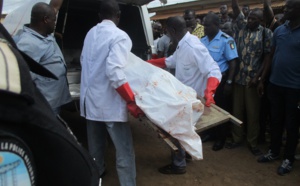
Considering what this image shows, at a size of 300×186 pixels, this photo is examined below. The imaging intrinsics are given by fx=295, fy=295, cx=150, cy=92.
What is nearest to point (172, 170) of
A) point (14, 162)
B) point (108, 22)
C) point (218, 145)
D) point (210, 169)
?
point (210, 169)

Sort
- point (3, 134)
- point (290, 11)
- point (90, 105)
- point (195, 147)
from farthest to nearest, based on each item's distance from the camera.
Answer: point (290, 11)
point (90, 105)
point (195, 147)
point (3, 134)

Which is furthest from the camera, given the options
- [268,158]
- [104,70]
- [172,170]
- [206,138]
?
Answer: [206,138]

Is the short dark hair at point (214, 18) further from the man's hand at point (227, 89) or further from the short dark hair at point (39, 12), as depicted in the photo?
the short dark hair at point (39, 12)

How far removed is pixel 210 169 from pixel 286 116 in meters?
1.10

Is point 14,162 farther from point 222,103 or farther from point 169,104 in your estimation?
point 222,103

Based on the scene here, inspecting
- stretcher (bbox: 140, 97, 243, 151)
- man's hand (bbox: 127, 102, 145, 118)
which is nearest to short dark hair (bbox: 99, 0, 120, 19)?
man's hand (bbox: 127, 102, 145, 118)

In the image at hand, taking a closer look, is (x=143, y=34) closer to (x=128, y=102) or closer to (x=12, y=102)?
(x=128, y=102)

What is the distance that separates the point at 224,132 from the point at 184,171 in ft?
3.68

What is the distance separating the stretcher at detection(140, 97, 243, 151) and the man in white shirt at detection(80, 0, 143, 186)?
200mm

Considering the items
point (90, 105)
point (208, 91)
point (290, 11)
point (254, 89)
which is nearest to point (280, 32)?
point (290, 11)

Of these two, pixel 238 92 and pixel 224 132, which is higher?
pixel 238 92

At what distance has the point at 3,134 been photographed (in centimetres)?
52

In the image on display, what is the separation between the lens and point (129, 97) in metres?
2.42

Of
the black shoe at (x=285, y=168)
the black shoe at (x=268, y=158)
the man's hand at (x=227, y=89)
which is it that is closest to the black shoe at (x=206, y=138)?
the man's hand at (x=227, y=89)
